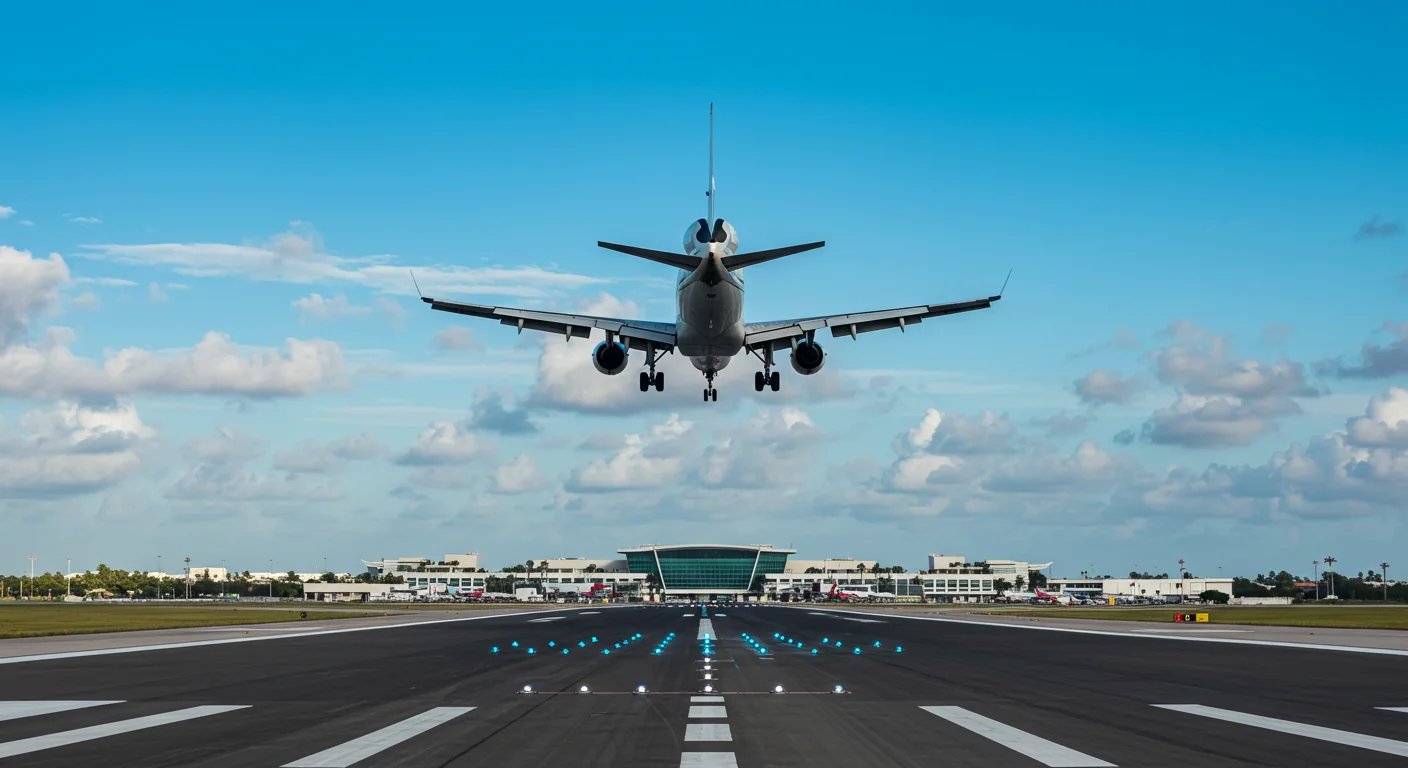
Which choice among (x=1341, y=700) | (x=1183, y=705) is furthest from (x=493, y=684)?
Result: (x=1341, y=700)

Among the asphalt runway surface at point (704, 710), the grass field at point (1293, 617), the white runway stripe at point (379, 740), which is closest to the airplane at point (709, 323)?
the asphalt runway surface at point (704, 710)

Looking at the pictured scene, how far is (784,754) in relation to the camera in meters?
15.1

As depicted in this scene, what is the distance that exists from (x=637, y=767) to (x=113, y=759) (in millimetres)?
6746

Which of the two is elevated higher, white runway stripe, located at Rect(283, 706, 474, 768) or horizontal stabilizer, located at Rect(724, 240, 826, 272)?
horizontal stabilizer, located at Rect(724, 240, 826, 272)

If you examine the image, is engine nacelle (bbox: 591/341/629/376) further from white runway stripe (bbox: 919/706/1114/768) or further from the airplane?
white runway stripe (bbox: 919/706/1114/768)

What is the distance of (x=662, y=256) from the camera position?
43.3 meters

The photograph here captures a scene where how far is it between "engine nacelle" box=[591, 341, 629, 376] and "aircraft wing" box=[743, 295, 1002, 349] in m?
5.46

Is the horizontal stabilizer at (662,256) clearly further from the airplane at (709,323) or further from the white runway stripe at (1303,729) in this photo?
the white runway stripe at (1303,729)

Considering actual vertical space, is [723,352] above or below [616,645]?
above

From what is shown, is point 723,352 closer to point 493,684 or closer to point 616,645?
point 616,645

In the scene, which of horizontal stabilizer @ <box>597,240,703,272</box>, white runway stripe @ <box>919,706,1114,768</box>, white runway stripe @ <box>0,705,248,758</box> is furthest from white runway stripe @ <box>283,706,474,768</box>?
horizontal stabilizer @ <box>597,240,703,272</box>

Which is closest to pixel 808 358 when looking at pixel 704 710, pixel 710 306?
A: pixel 710 306

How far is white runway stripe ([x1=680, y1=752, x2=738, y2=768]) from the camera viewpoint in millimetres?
14133

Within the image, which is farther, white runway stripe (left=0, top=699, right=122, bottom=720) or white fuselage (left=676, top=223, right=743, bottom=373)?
white fuselage (left=676, top=223, right=743, bottom=373)
